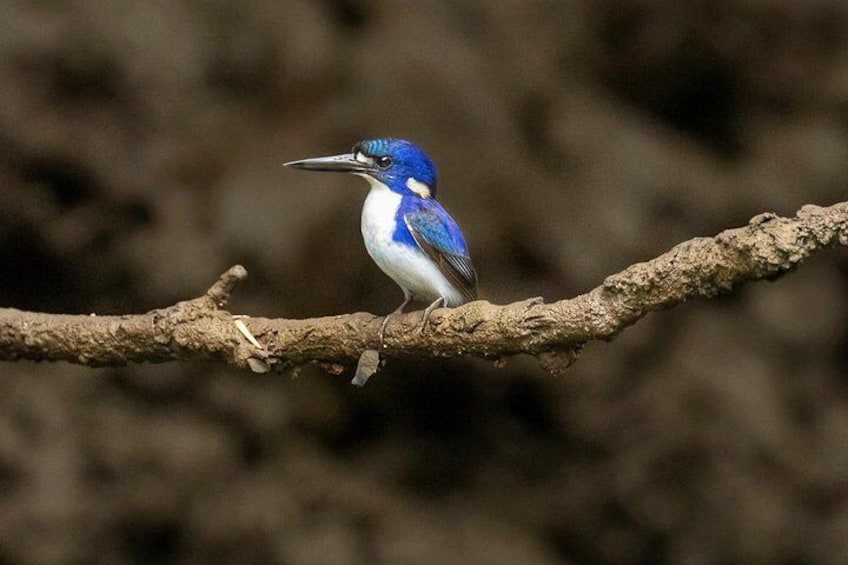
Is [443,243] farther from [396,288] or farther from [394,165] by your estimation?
[396,288]

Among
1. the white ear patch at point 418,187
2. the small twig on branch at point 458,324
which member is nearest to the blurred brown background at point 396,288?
the small twig on branch at point 458,324

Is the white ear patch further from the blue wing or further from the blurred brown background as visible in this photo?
the blurred brown background

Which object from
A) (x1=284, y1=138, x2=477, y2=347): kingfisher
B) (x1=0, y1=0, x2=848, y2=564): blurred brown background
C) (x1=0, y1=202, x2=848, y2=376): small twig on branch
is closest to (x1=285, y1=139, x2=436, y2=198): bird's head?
(x1=284, y1=138, x2=477, y2=347): kingfisher

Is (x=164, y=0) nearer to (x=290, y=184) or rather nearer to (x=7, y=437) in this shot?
(x=290, y=184)

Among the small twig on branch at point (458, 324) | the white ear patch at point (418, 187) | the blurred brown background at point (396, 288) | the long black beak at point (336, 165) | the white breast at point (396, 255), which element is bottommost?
the small twig on branch at point (458, 324)

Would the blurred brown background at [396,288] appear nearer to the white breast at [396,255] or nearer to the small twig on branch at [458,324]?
the small twig on branch at [458,324]

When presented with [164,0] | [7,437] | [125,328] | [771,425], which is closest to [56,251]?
[7,437]

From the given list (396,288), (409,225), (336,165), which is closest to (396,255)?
(409,225)
